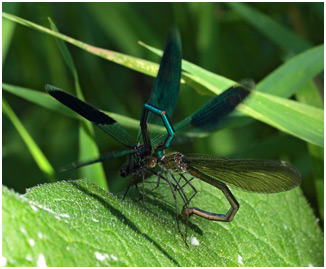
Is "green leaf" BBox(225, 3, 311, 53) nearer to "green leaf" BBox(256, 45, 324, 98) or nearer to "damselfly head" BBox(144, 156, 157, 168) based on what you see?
"green leaf" BBox(256, 45, 324, 98)

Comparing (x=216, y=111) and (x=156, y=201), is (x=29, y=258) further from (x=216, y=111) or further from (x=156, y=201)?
(x=216, y=111)

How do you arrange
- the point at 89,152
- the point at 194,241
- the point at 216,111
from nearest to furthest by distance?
the point at 194,241, the point at 216,111, the point at 89,152

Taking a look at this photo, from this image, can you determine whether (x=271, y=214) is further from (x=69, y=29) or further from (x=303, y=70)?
(x=69, y=29)

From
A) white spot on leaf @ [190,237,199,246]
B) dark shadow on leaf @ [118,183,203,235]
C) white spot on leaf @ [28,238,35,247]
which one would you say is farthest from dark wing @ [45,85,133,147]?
white spot on leaf @ [28,238,35,247]

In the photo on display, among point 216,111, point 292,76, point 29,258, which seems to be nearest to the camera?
point 29,258

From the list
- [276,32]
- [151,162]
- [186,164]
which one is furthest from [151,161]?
[276,32]
